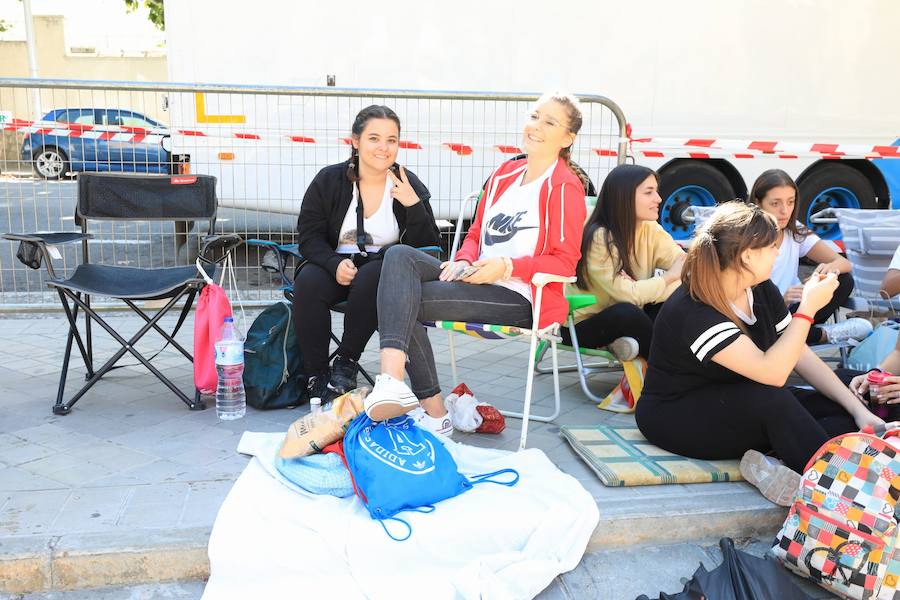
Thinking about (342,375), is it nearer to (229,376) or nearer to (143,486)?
(229,376)

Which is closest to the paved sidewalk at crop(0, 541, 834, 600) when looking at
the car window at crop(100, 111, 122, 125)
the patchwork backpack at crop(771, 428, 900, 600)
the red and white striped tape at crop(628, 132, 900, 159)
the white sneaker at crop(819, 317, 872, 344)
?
the patchwork backpack at crop(771, 428, 900, 600)

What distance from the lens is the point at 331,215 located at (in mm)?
3621

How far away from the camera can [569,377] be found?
4.26 metres

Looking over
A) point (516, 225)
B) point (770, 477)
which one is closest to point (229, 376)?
point (516, 225)

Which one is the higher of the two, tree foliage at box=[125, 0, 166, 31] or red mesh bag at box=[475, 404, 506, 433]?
tree foliage at box=[125, 0, 166, 31]

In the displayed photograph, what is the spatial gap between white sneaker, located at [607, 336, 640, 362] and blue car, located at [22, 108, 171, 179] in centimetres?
347

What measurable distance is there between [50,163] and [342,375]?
9.55ft

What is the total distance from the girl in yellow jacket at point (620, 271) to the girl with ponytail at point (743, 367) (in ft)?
1.94

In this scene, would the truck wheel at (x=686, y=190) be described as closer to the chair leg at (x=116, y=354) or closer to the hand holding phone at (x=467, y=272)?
the hand holding phone at (x=467, y=272)

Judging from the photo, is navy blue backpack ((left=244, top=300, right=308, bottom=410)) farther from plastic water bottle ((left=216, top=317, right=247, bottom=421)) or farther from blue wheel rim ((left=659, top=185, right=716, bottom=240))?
blue wheel rim ((left=659, top=185, right=716, bottom=240))

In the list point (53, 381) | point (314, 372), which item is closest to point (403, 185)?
point (314, 372)

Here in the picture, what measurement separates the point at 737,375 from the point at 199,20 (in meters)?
5.42

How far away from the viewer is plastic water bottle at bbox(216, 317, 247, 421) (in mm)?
3350

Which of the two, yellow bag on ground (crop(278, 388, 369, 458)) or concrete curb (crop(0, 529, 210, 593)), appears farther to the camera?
yellow bag on ground (crop(278, 388, 369, 458))
